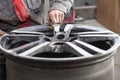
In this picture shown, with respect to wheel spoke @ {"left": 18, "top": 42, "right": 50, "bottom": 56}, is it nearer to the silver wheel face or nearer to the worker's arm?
the silver wheel face

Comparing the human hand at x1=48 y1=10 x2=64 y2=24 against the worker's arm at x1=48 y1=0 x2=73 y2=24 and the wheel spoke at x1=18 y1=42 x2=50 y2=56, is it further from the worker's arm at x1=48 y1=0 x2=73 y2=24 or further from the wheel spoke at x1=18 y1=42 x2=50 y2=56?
the wheel spoke at x1=18 y1=42 x2=50 y2=56

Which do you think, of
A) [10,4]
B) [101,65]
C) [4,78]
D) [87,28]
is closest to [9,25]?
[10,4]

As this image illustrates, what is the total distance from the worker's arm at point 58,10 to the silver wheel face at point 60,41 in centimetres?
7

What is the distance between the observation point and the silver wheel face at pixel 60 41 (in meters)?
1.12

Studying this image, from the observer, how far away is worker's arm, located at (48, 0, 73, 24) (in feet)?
4.80

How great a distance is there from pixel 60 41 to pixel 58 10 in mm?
330

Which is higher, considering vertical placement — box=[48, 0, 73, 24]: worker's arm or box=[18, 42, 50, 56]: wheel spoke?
box=[48, 0, 73, 24]: worker's arm

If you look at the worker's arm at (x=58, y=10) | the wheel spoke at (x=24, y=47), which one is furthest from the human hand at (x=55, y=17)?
the wheel spoke at (x=24, y=47)

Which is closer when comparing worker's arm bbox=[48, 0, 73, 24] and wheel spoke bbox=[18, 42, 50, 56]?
wheel spoke bbox=[18, 42, 50, 56]

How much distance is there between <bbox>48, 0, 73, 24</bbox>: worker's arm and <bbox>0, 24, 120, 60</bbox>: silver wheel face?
7 centimetres

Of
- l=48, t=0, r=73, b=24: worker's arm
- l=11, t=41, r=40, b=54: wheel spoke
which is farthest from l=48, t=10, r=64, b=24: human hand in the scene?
l=11, t=41, r=40, b=54: wheel spoke

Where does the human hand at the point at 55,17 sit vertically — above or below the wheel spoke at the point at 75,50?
above

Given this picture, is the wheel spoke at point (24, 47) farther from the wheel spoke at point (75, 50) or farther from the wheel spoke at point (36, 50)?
the wheel spoke at point (75, 50)

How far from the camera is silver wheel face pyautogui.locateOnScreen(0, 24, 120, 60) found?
3.69 feet
